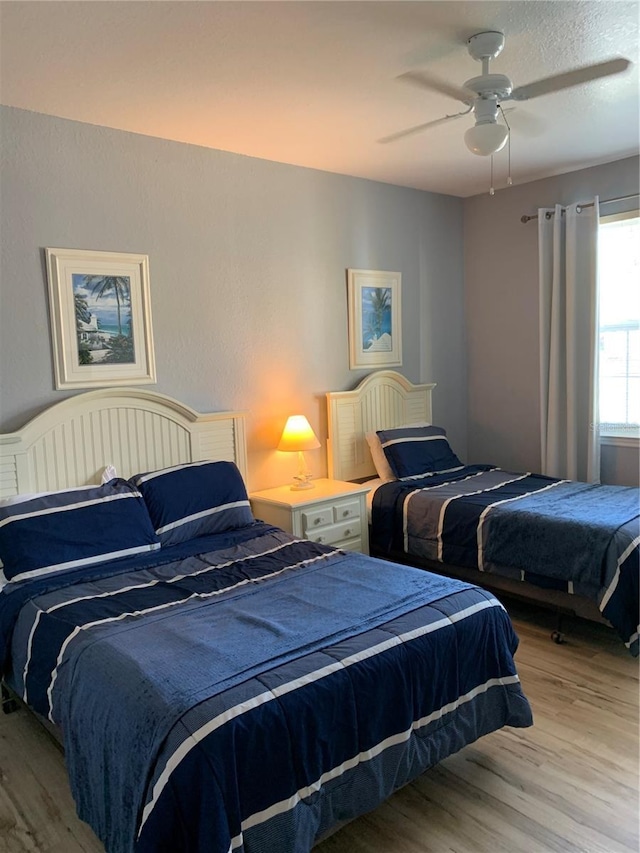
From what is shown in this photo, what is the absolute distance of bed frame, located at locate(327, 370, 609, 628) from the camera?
3557mm

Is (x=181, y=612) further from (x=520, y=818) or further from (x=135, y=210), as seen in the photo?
(x=135, y=210)

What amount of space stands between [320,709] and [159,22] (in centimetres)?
214

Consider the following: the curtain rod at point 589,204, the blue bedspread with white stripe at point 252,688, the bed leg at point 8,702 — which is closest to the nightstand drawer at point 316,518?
the blue bedspread with white stripe at point 252,688

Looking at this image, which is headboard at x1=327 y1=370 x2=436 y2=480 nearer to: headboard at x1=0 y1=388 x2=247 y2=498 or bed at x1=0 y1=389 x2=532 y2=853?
headboard at x1=0 y1=388 x2=247 y2=498

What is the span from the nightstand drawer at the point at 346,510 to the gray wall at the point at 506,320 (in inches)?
67.1

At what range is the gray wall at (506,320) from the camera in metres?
4.50

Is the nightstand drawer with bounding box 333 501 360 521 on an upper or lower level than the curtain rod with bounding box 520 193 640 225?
lower

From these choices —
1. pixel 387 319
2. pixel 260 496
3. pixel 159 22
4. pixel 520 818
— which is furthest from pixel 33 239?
pixel 520 818

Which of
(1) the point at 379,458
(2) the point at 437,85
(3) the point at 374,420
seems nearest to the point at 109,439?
(1) the point at 379,458

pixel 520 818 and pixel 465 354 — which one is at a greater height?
pixel 465 354

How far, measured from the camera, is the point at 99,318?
10.0 ft

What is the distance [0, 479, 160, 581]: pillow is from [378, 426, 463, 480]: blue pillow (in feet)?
5.62

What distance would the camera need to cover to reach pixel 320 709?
1651 mm

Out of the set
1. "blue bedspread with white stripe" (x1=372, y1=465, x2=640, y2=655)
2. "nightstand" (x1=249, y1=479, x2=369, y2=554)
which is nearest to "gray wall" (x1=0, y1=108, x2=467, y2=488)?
"nightstand" (x1=249, y1=479, x2=369, y2=554)
